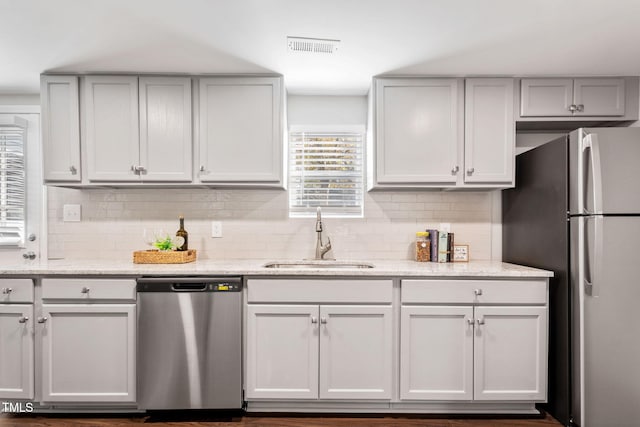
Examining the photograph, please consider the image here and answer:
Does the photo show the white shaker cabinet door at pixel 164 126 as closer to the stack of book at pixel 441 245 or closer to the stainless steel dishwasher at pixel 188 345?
the stainless steel dishwasher at pixel 188 345

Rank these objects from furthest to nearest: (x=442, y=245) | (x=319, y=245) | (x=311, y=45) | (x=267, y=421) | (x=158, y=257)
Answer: (x=319, y=245), (x=442, y=245), (x=158, y=257), (x=267, y=421), (x=311, y=45)

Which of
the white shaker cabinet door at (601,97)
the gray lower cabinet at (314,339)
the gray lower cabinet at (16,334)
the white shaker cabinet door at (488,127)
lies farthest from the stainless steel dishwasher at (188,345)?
the white shaker cabinet door at (601,97)

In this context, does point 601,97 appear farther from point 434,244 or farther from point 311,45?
point 311,45

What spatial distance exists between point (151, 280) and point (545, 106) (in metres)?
2.86

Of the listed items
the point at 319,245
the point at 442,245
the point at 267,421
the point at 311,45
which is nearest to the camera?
the point at 311,45

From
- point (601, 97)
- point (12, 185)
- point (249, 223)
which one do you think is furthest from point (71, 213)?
point (601, 97)

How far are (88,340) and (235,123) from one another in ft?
5.42

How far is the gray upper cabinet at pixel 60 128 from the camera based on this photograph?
7.83ft

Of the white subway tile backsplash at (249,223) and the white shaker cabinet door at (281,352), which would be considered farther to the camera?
the white subway tile backsplash at (249,223)

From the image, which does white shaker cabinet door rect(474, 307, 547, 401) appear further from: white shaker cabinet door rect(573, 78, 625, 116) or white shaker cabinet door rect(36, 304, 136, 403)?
white shaker cabinet door rect(36, 304, 136, 403)

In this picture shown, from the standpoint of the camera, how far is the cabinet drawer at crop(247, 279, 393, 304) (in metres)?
2.11

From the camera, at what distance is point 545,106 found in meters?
2.42

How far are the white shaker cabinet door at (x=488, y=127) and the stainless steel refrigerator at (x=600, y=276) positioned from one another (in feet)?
1.38

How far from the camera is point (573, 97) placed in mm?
2404
